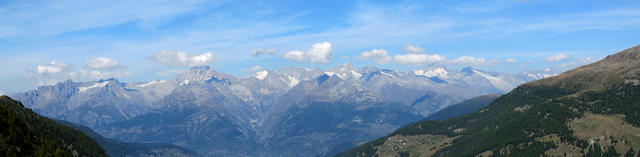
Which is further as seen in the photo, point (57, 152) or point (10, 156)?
point (57, 152)

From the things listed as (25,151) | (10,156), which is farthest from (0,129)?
(10,156)

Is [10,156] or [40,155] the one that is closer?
[10,156]

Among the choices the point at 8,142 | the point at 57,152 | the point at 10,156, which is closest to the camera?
the point at 10,156

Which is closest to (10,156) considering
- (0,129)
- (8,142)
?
(8,142)

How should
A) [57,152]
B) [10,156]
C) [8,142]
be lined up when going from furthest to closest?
[57,152]
[8,142]
[10,156]

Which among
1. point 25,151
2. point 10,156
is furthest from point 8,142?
point 10,156

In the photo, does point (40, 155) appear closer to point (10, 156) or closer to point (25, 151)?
point (25, 151)

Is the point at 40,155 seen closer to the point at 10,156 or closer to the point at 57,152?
the point at 57,152

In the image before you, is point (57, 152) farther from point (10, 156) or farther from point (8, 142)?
point (10, 156)
